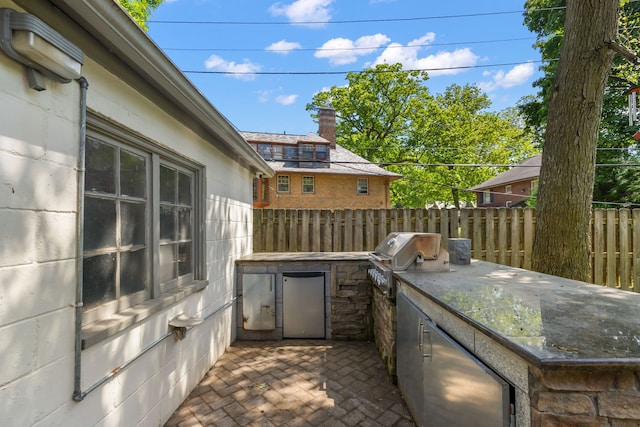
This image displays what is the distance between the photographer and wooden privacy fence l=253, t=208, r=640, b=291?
5.45 m

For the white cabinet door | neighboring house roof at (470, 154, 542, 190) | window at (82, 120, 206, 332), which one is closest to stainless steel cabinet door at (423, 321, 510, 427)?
window at (82, 120, 206, 332)

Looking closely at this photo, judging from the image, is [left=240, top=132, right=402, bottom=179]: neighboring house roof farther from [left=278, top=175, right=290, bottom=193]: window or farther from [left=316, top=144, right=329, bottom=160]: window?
[left=278, top=175, right=290, bottom=193]: window

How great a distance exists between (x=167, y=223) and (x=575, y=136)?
17.1 ft

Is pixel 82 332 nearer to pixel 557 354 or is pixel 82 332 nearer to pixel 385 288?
pixel 557 354

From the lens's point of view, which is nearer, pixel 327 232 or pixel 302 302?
pixel 302 302

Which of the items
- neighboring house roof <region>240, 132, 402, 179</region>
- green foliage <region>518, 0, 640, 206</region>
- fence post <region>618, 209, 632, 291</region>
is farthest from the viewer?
neighboring house roof <region>240, 132, 402, 179</region>

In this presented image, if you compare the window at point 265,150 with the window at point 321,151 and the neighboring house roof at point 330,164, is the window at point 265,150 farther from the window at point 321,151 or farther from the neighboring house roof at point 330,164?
the window at point 321,151

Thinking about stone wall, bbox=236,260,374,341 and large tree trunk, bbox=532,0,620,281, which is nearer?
large tree trunk, bbox=532,0,620,281

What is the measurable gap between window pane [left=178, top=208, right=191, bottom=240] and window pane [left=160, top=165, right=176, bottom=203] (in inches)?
8.4

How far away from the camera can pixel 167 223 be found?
2.74 metres

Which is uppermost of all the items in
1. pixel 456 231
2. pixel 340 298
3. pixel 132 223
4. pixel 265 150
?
pixel 265 150

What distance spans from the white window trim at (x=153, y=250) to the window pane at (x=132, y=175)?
8cm

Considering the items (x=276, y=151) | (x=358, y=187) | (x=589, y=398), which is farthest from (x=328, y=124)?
(x=589, y=398)

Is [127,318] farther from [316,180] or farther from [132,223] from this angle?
[316,180]
